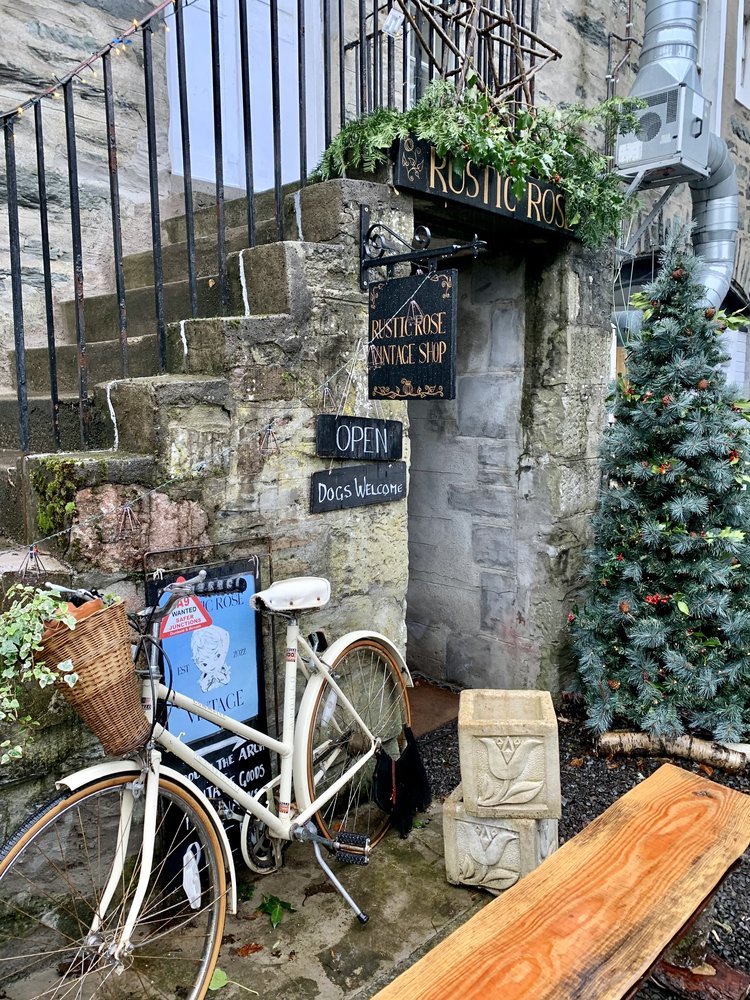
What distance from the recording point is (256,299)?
9.01ft

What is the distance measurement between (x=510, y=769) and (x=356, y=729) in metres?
0.68

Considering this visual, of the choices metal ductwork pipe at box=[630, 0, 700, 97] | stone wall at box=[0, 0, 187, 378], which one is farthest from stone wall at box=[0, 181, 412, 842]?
metal ductwork pipe at box=[630, 0, 700, 97]

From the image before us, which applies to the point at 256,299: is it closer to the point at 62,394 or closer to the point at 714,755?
the point at 62,394

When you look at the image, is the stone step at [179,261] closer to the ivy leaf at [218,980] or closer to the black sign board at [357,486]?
A: the black sign board at [357,486]

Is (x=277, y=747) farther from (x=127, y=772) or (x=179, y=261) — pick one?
(x=179, y=261)

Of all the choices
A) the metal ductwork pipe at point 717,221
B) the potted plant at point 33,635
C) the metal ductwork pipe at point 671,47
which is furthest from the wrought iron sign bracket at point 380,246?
the metal ductwork pipe at point 717,221

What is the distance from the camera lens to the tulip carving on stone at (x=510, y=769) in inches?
99.6

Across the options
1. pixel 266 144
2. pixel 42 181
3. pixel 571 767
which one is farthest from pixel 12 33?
pixel 571 767

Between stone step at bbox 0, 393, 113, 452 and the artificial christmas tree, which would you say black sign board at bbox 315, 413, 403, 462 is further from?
the artificial christmas tree

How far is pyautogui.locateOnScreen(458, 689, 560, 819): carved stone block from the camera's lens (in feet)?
8.30

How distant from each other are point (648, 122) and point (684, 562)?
350cm

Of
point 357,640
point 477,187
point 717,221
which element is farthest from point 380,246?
point 717,221

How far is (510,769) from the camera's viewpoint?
2527 mm

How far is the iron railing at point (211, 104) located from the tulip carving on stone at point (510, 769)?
1.76m
